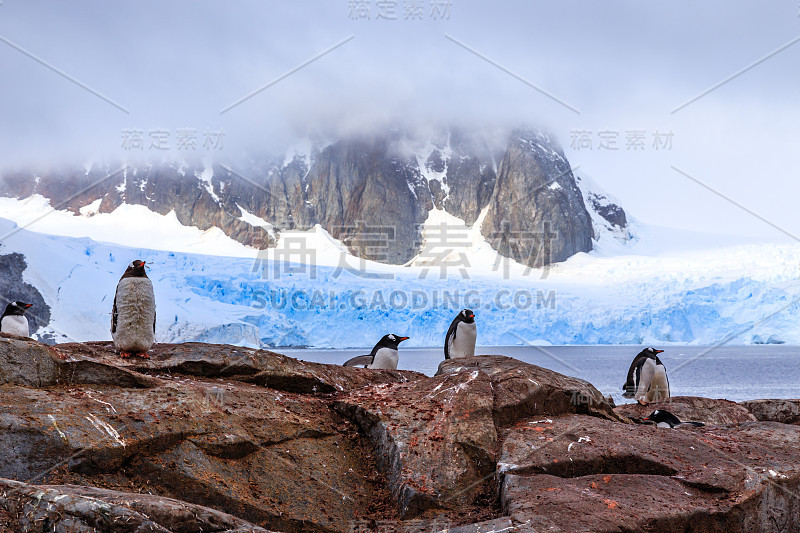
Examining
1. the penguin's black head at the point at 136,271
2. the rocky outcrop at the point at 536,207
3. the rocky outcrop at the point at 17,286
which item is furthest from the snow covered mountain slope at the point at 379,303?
the rocky outcrop at the point at 536,207

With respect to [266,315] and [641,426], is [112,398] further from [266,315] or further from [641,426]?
[266,315]

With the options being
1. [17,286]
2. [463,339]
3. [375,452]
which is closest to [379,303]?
[17,286]

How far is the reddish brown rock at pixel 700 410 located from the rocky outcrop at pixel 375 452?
3788mm

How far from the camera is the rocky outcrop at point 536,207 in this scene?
101m

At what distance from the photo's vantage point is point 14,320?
449 inches

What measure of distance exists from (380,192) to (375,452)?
11355 centimetres

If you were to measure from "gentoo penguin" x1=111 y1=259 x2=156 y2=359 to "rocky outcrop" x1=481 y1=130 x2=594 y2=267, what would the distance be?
3609 inches

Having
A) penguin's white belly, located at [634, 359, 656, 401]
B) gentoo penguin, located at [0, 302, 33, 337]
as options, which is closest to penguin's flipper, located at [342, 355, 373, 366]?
penguin's white belly, located at [634, 359, 656, 401]

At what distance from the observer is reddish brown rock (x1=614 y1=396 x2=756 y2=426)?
11.0 meters

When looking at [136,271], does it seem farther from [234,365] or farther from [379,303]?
[379,303]

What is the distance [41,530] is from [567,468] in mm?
4071

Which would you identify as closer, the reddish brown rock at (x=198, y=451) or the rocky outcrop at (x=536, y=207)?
the reddish brown rock at (x=198, y=451)

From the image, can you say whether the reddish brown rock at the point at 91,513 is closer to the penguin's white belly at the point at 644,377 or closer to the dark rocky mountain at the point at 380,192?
the penguin's white belly at the point at 644,377

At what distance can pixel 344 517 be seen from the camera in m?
5.48
